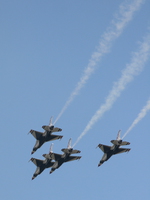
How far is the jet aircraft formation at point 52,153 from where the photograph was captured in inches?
5645

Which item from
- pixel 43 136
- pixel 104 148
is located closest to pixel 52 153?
pixel 43 136

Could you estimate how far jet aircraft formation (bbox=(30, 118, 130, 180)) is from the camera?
143m

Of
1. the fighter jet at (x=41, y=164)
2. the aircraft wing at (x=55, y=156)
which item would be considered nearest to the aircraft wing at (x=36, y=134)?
the aircraft wing at (x=55, y=156)

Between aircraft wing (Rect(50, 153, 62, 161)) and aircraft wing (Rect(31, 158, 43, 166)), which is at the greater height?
aircraft wing (Rect(31, 158, 43, 166))

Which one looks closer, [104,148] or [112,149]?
[112,149]

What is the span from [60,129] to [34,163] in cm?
1171

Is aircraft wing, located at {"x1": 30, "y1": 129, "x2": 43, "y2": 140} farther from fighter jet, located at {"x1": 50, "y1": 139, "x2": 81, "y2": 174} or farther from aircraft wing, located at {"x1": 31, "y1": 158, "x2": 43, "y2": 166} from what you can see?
aircraft wing, located at {"x1": 31, "y1": 158, "x2": 43, "y2": 166}

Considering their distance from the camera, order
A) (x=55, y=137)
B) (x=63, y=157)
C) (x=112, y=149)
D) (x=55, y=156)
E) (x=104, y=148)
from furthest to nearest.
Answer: (x=55, y=137) → (x=55, y=156) → (x=104, y=148) → (x=63, y=157) → (x=112, y=149)

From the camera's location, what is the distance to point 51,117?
14138 centimetres

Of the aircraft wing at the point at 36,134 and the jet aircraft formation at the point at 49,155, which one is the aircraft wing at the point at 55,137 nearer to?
the jet aircraft formation at the point at 49,155

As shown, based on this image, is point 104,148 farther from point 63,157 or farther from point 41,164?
point 41,164

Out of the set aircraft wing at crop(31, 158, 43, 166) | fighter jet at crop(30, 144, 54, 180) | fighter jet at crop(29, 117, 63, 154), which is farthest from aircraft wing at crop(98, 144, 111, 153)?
aircraft wing at crop(31, 158, 43, 166)

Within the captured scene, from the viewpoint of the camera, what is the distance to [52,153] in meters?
147

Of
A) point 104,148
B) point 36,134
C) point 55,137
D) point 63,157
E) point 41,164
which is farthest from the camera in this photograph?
point 41,164
